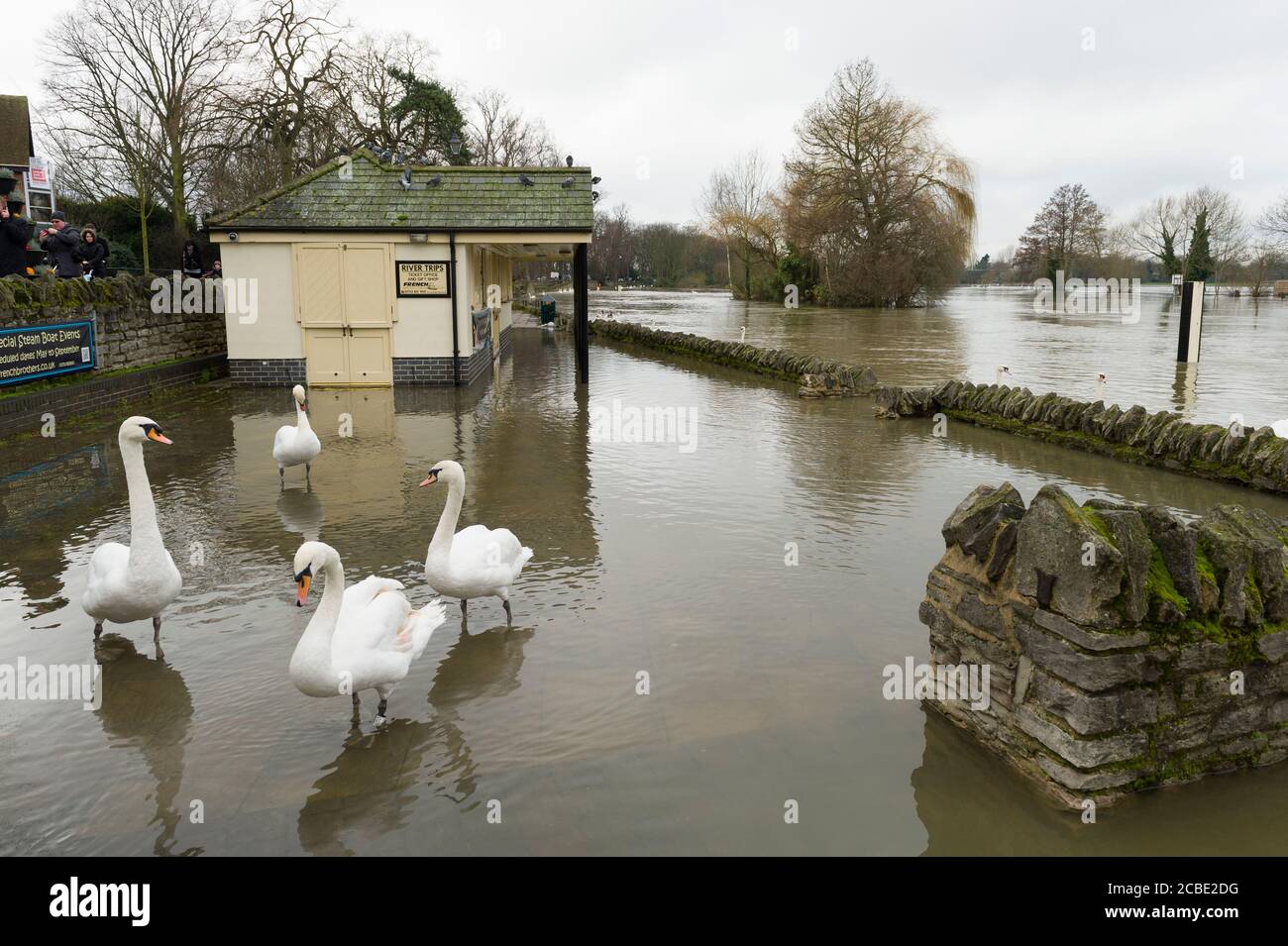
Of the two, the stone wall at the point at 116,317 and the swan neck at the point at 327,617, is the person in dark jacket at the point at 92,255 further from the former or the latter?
the swan neck at the point at 327,617

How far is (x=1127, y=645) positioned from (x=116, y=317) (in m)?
16.8

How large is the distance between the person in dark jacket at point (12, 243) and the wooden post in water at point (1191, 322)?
81.8 ft

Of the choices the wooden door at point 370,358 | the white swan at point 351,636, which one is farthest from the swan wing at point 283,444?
the wooden door at point 370,358

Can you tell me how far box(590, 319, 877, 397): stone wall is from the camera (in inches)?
693

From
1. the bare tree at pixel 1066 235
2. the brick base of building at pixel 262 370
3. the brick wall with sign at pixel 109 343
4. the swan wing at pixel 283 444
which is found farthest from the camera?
the bare tree at pixel 1066 235

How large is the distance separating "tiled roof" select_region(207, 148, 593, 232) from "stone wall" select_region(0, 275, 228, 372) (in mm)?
2236

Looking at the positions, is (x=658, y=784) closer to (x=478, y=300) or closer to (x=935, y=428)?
(x=935, y=428)

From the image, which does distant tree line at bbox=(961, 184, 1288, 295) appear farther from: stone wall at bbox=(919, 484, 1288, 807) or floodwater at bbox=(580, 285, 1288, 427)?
stone wall at bbox=(919, 484, 1288, 807)

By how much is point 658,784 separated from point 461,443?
8754mm

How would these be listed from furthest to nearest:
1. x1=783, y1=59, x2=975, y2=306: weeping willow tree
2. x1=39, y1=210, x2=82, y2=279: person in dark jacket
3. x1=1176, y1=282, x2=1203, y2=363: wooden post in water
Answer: x1=783, y1=59, x2=975, y2=306: weeping willow tree
x1=1176, y1=282, x2=1203, y2=363: wooden post in water
x1=39, y1=210, x2=82, y2=279: person in dark jacket

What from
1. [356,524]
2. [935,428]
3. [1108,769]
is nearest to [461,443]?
[356,524]

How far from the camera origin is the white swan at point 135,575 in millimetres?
5547

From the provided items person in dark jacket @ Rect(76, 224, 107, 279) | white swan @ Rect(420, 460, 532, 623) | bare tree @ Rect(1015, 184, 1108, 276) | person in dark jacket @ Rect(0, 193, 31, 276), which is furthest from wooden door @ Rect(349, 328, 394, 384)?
bare tree @ Rect(1015, 184, 1108, 276)

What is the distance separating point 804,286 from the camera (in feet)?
202
